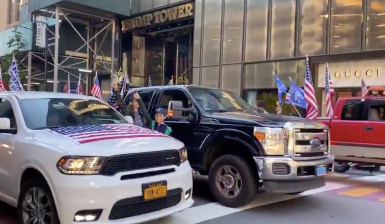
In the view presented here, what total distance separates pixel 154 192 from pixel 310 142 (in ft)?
9.96

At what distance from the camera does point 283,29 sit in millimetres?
17922

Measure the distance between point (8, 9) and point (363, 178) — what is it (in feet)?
102

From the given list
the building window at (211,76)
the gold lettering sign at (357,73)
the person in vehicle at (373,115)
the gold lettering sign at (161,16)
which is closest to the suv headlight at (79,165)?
the person in vehicle at (373,115)

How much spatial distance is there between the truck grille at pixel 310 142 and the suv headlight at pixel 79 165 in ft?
10.9

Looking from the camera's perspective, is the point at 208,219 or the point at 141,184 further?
the point at 208,219

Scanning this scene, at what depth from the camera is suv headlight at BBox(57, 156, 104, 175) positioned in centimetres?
434

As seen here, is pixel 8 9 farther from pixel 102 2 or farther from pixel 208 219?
pixel 208 219

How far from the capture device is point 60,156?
4395 mm

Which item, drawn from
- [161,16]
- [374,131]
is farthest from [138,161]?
[161,16]

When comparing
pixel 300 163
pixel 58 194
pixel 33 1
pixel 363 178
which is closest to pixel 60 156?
pixel 58 194

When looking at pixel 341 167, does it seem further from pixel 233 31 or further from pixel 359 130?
pixel 233 31

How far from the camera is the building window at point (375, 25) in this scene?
14.9 m

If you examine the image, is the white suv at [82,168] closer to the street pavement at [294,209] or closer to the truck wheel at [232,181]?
the street pavement at [294,209]

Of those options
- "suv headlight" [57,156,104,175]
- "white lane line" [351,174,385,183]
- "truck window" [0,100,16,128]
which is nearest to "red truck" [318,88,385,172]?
"white lane line" [351,174,385,183]
